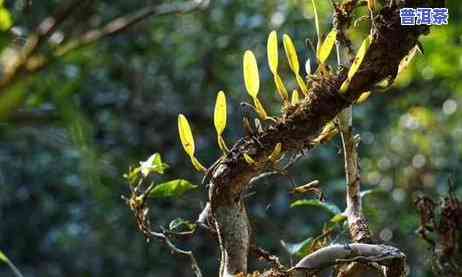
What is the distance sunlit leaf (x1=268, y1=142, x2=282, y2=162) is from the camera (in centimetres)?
51

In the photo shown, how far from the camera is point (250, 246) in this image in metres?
0.57

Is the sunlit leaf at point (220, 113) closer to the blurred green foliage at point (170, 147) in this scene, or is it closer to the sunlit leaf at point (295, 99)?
the sunlit leaf at point (295, 99)

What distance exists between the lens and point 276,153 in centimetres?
51

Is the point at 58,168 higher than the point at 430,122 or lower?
higher

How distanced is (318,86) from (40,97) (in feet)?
0.52

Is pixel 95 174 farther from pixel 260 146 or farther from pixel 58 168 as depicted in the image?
pixel 58 168

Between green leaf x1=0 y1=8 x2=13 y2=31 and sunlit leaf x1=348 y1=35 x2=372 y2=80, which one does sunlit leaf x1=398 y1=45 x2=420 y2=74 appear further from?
green leaf x1=0 y1=8 x2=13 y2=31

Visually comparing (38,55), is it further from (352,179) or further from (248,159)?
(352,179)

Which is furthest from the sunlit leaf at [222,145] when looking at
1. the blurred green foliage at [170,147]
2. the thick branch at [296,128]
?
the blurred green foliage at [170,147]

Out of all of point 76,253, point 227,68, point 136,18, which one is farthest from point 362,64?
point 76,253

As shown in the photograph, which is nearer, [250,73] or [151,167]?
[250,73]

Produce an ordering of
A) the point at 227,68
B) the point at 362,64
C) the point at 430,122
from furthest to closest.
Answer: the point at 430,122 < the point at 227,68 < the point at 362,64

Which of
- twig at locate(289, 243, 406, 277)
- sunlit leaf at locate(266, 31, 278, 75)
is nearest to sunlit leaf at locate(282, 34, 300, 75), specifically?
sunlit leaf at locate(266, 31, 278, 75)

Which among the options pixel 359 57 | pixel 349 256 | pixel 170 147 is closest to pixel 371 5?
pixel 359 57
